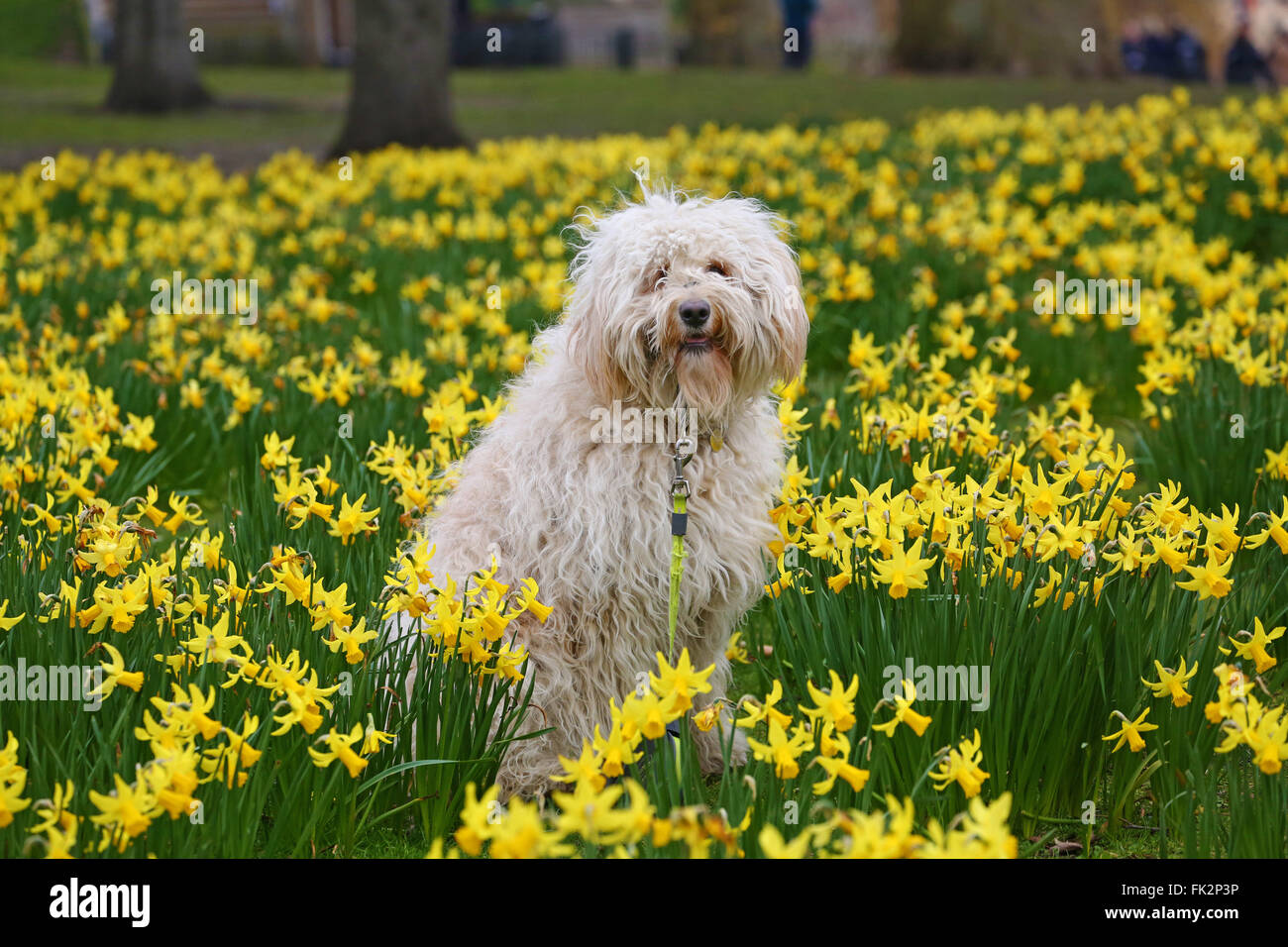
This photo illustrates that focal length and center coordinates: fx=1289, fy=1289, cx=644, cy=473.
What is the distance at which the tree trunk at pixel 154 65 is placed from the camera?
2031 cm

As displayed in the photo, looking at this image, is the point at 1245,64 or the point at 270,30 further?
the point at 270,30

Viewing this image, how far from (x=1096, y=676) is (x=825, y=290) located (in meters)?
4.41

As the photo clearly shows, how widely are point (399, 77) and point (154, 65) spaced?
8.38m

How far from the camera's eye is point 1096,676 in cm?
315

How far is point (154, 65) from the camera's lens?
A: 20609 mm

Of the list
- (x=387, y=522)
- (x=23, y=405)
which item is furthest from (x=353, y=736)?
(x=23, y=405)

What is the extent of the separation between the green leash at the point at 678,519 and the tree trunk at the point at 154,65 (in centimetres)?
1958

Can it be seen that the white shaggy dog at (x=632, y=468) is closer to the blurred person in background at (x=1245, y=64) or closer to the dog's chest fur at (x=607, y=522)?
the dog's chest fur at (x=607, y=522)

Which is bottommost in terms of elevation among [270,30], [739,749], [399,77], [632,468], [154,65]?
[739,749]

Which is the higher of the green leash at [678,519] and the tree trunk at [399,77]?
the tree trunk at [399,77]
